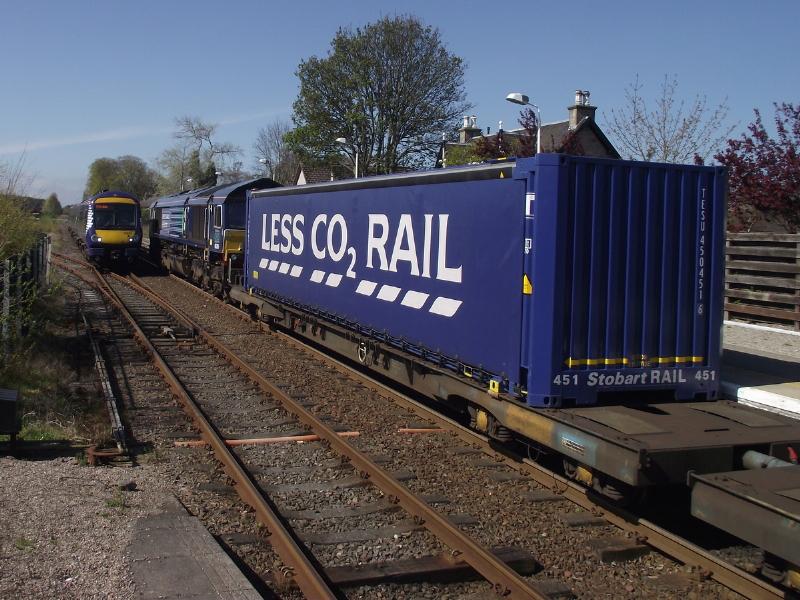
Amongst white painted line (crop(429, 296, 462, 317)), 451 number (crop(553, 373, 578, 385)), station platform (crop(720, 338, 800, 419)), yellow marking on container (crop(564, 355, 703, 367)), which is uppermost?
white painted line (crop(429, 296, 462, 317))

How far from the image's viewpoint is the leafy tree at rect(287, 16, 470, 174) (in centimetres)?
3916

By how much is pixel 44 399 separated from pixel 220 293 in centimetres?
1207

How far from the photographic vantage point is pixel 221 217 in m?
20.5

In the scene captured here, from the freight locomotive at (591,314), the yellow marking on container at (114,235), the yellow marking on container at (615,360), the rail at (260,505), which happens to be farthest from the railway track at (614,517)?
the yellow marking on container at (114,235)

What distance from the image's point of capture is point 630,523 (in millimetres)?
5969

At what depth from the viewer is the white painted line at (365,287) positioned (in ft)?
33.1

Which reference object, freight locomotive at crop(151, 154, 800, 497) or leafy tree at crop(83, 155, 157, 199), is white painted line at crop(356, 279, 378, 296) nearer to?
freight locomotive at crop(151, 154, 800, 497)

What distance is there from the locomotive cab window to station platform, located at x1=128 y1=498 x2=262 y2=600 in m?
25.7

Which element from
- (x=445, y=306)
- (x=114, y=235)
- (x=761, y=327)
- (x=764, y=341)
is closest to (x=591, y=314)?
(x=445, y=306)

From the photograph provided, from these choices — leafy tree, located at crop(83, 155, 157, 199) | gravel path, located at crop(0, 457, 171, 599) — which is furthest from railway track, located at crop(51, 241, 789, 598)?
leafy tree, located at crop(83, 155, 157, 199)

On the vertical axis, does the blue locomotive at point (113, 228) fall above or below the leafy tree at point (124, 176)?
below

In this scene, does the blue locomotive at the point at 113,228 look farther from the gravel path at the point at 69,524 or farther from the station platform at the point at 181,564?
the station platform at the point at 181,564

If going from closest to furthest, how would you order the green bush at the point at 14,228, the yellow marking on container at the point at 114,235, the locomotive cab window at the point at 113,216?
1. the green bush at the point at 14,228
2. the yellow marking on container at the point at 114,235
3. the locomotive cab window at the point at 113,216

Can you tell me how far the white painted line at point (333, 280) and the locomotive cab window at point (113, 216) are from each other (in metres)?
20.3
